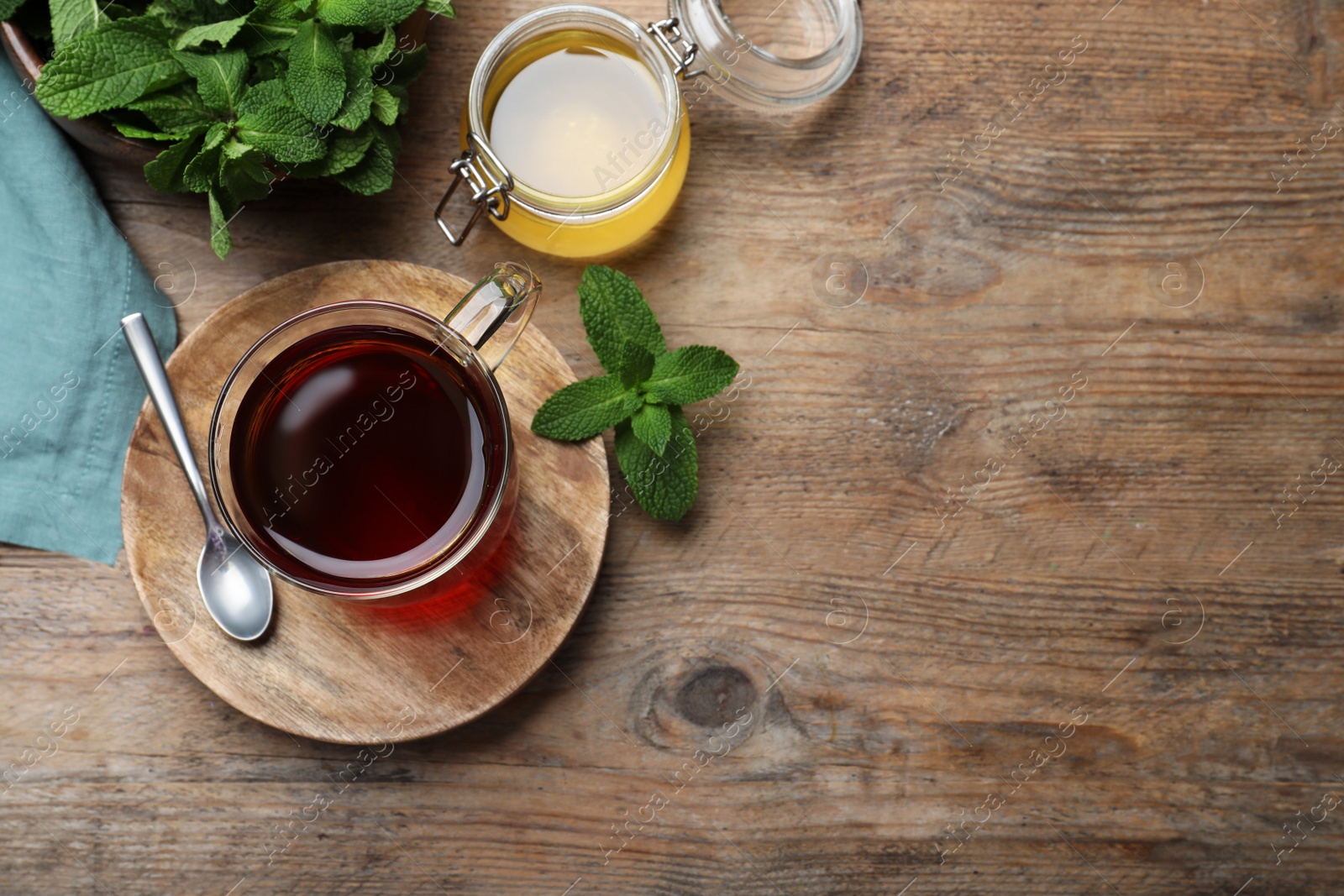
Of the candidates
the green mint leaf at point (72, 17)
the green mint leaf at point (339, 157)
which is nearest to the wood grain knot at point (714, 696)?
the green mint leaf at point (339, 157)

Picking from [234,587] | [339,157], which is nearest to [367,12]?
[339,157]

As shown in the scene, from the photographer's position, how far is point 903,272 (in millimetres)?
1098

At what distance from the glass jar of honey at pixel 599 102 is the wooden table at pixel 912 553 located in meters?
0.06

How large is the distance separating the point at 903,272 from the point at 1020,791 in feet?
2.04

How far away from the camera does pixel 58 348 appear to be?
3.32ft

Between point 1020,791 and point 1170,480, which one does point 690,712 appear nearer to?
point 1020,791

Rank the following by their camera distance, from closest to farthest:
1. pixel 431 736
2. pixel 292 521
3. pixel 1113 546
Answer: pixel 292 521, pixel 431 736, pixel 1113 546

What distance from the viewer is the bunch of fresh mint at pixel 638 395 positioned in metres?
0.97

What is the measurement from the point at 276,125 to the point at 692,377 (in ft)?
1.56

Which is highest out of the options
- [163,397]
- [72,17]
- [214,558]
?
[72,17]

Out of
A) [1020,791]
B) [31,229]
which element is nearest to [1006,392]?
[1020,791]

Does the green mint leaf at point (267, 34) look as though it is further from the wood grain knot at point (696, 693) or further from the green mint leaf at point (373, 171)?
the wood grain knot at point (696, 693)

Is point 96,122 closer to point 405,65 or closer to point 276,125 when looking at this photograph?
point 276,125

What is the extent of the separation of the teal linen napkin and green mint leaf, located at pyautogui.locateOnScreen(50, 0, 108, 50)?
17 cm
